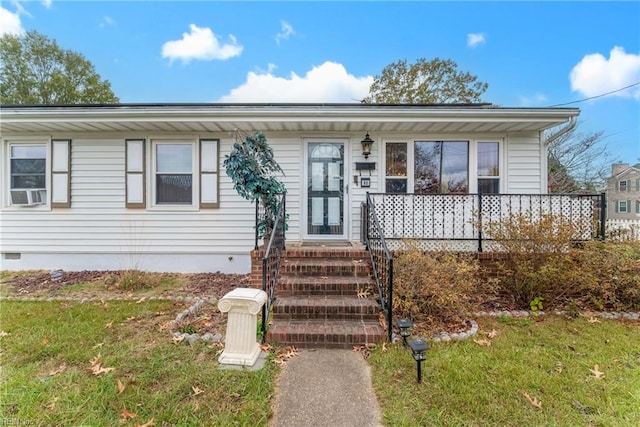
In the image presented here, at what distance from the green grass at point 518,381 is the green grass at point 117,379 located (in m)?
1.21

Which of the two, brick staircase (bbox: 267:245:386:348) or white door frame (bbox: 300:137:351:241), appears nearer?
brick staircase (bbox: 267:245:386:348)

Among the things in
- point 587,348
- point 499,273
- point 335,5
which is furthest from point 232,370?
point 335,5

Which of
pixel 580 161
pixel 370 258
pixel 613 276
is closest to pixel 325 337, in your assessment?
pixel 370 258

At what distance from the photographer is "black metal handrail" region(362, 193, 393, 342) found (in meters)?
3.23

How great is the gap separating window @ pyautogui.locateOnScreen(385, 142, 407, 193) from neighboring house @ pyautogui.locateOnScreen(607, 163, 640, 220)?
24.3 metres

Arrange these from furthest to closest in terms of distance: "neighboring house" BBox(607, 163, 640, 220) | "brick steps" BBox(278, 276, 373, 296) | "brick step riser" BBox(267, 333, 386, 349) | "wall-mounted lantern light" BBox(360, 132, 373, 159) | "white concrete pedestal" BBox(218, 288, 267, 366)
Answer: "neighboring house" BBox(607, 163, 640, 220) < "wall-mounted lantern light" BBox(360, 132, 373, 159) < "brick steps" BBox(278, 276, 373, 296) < "brick step riser" BBox(267, 333, 386, 349) < "white concrete pedestal" BBox(218, 288, 267, 366)

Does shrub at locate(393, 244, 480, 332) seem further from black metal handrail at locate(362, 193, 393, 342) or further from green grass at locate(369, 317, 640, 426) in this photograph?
green grass at locate(369, 317, 640, 426)

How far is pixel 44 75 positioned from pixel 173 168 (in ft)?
75.0

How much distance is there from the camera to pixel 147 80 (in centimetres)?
1441

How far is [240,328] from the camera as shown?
2.82 metres

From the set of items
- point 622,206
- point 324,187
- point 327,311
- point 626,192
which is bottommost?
point 327,311

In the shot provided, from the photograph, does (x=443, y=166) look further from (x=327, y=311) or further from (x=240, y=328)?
(x=240, y=328)

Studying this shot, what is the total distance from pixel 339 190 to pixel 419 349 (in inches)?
160

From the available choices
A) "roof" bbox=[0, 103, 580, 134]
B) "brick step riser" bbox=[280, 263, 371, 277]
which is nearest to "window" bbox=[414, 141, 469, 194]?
"roof" bbox=[0, 103, 580, 134]
